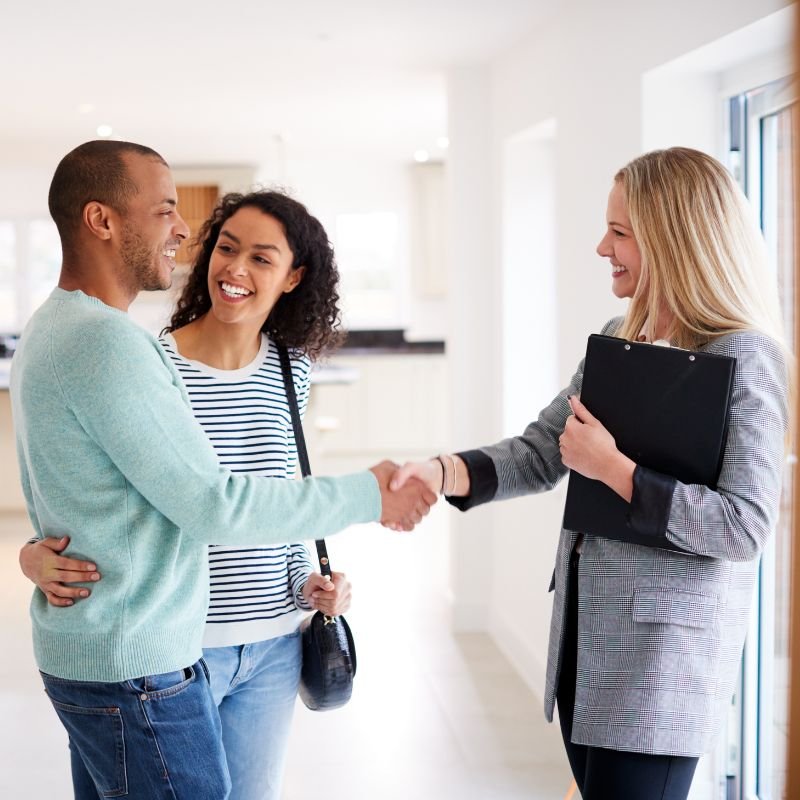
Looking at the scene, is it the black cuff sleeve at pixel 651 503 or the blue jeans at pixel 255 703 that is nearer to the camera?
the black cuff sleeve at pixel 651 503

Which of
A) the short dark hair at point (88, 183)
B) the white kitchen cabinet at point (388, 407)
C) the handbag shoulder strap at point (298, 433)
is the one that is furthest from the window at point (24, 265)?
the short dark hair at point (88, 183)

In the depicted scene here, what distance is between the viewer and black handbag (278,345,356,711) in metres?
1.87

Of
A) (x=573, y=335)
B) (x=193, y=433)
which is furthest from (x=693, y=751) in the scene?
(x=573, y=335)

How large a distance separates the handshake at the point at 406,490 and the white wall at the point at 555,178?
3.96 feet

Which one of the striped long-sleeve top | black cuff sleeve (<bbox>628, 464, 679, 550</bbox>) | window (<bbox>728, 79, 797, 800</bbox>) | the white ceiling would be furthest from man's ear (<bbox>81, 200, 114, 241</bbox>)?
the white ceiling

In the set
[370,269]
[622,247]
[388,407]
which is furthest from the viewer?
[370,269]

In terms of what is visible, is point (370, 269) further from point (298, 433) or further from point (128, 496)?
point (128, 496)

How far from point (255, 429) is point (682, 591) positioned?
79cm

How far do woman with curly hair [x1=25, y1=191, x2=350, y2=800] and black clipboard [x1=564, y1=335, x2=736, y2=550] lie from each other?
20.3 inches

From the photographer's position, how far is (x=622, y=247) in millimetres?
1716

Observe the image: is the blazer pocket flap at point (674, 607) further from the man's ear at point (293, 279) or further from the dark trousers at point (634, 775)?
the man's ear at point (293, 279)

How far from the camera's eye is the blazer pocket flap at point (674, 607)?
159cm

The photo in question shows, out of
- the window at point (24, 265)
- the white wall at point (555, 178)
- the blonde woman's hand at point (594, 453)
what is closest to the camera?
the blonde woman's hand at point (594, 453)

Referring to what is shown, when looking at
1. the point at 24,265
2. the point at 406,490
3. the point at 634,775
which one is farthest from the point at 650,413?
the point at 24,265
